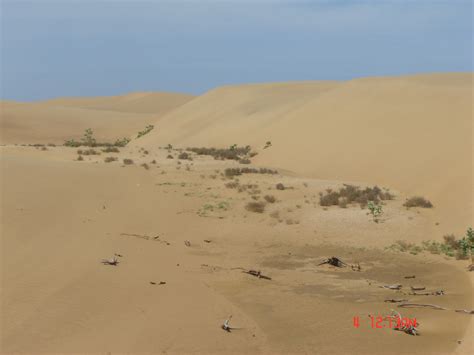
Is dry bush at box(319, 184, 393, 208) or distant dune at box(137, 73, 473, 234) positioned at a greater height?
distant dune at box(137, 73, 473, 234)

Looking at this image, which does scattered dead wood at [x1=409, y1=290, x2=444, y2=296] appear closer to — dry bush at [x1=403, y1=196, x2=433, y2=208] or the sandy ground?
the sandy ground

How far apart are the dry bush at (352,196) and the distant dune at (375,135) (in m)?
1.62

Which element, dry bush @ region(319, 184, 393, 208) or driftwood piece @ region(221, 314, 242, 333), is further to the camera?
dry bush @ region(319, 184, 393, 208)

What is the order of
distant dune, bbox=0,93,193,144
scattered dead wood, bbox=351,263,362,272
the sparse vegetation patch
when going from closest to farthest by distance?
scattered dead wood, bbox=351,263,362,272 → the sparse vegetation patch → distant dune, bbox=0,93,193,144

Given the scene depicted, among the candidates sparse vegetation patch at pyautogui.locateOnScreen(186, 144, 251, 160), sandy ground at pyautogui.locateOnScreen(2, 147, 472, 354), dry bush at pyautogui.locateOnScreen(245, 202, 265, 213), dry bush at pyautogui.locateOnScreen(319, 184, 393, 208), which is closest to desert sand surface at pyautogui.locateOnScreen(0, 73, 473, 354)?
sandy ground at pyautogui.locateOnScreen(2, 147, 472, 354)

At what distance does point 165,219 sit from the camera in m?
16.4

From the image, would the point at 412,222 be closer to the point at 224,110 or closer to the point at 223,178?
the point at 223,178

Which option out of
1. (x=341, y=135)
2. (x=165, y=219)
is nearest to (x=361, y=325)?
(x=165, y=219)

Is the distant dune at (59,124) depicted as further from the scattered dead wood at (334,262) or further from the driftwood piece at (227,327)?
the driftwood piece at (227,327)
